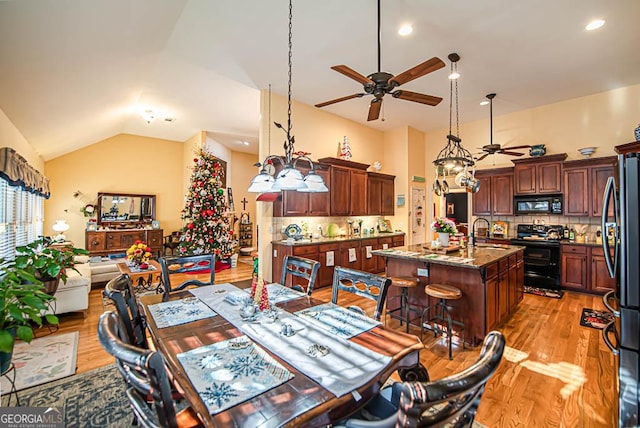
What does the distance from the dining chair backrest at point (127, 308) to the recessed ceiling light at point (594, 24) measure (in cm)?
559

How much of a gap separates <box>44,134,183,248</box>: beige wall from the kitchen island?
7.69 meters

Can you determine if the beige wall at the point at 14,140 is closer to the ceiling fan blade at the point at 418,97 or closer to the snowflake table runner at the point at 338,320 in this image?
the snowflake table runner at the point at 338,320

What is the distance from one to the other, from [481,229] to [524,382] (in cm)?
477

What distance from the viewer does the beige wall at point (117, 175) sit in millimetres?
7262

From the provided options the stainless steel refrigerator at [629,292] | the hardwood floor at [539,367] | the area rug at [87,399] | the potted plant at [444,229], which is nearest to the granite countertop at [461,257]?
the potted plant at [444,229]

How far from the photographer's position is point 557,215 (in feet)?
18.6

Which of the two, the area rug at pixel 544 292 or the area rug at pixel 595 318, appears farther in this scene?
the area rug at pixel 544 292

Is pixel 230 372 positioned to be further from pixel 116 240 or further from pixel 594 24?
pixel 116 240

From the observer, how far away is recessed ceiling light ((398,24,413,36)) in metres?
3.46

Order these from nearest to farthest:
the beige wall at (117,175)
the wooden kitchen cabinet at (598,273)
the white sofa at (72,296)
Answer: the white sofa at (72,296)
the wooden kitchen cabinet at (598,273)
the beige wall at (117,175)

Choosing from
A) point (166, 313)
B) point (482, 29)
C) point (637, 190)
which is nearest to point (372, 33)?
point (482, 29)

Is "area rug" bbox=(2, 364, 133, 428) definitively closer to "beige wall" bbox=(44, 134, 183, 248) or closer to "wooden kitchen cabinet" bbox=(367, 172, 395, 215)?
"wooden kitchen cabinet" bbox=(367, 172, 395, 215)

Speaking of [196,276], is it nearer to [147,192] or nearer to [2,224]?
[2,224]
